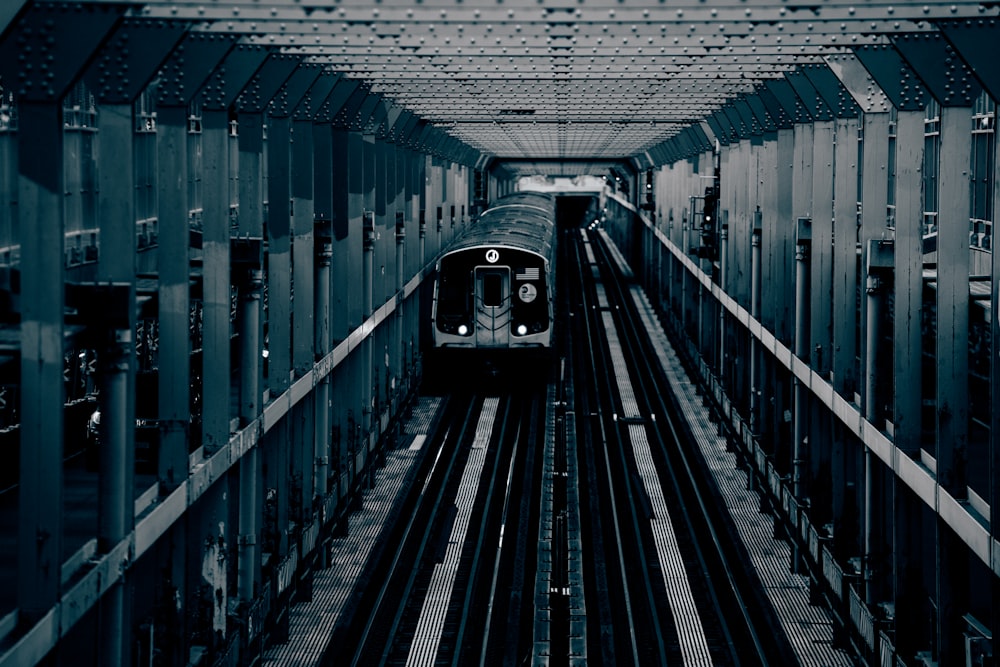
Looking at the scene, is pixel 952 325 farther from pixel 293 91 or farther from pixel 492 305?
pixel 492 305

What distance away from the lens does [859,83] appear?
10.8 m

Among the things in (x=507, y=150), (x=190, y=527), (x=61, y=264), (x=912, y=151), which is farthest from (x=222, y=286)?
(x=507, y=150)

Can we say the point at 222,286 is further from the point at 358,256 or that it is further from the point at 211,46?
the point at 358,256

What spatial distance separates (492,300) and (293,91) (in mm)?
10313

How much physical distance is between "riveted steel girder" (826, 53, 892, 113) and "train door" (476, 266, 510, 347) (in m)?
11.2

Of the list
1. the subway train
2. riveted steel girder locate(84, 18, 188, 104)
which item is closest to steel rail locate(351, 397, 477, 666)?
the subway train

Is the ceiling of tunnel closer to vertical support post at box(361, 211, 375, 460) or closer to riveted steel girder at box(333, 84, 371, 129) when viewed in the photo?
riveted steel girder at box(333, 84, 371, 129)

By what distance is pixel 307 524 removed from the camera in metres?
12.8

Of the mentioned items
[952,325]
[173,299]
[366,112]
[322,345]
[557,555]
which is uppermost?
[366,112]

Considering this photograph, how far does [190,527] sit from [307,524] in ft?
11.3

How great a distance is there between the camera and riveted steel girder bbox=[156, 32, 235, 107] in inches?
348

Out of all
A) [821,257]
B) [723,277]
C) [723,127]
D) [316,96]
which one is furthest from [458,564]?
[723,127]

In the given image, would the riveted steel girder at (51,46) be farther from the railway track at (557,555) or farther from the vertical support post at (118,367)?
the railway track at (557,555)

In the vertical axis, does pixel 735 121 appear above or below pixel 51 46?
above
